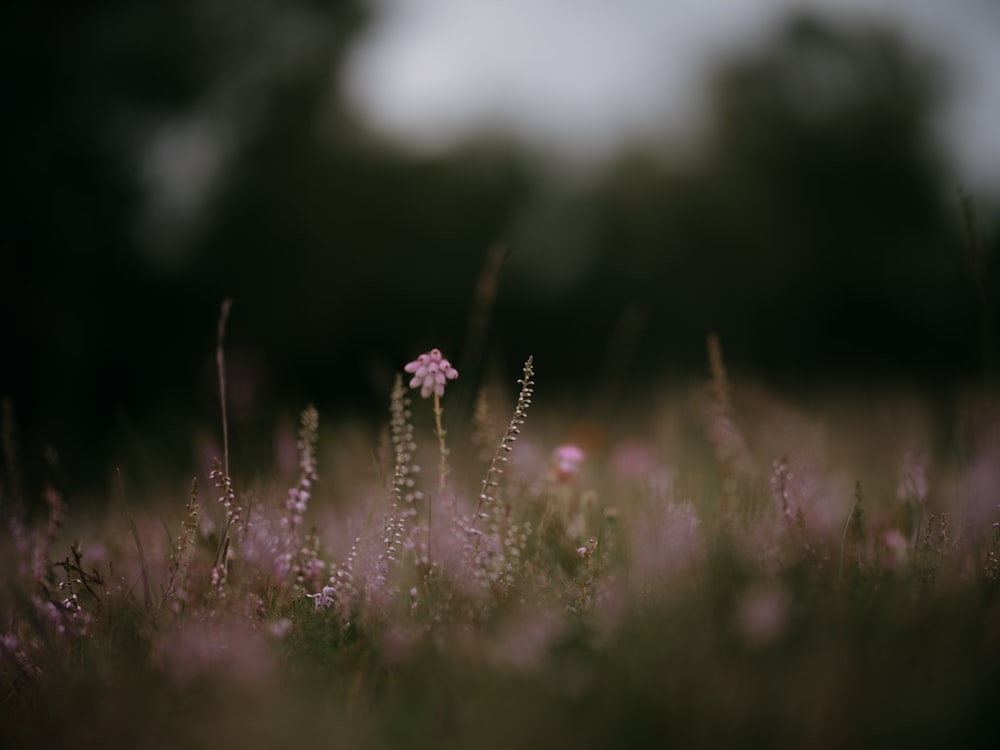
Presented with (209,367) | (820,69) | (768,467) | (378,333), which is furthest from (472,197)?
(768,467)

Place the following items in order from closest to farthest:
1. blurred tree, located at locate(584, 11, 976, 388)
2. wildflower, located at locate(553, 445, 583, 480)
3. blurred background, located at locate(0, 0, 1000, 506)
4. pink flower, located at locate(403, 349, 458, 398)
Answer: pink flower, located at locate(403, 349, 458, 398)
wildflower, located at locate(553, 445, 583, 480)
blurred background, located at locate(0, 0, 1000, 506)
blurred tree, located at locate(584, 11, 976, 388)

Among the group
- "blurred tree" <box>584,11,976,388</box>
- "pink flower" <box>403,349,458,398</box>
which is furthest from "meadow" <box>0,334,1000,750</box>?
"blurred tree" <box>584,11,976,388</box>

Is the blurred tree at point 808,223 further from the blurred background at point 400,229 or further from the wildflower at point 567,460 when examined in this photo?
the wildflower at point 567,460

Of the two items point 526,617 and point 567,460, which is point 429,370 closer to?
point 526,617

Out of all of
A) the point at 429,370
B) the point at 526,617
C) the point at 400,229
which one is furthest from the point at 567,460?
the point at 400,229

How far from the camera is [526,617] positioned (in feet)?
5.48

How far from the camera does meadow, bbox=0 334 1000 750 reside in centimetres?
132

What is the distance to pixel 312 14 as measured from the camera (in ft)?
35.5

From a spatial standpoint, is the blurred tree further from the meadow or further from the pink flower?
the pink flower

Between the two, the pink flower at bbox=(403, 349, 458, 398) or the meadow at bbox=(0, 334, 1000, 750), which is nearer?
the meadow at bbox=(0, 334, 1000, 750)

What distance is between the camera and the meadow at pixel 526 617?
132 cm

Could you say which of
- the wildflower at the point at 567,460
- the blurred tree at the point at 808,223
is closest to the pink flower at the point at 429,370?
the wildflower at the point at 567,460

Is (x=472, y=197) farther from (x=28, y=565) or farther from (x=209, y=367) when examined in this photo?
(x=28, y=565)

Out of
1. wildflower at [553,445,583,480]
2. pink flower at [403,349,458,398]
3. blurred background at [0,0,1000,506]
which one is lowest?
pink flower at [403,349,458,398]
